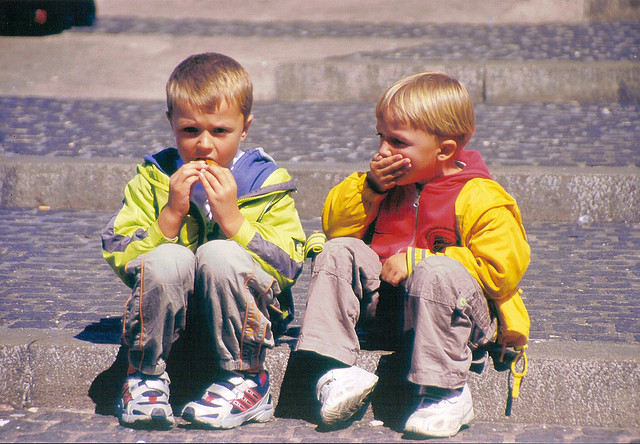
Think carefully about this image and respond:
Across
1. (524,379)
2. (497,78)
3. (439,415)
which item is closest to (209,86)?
(439,415)

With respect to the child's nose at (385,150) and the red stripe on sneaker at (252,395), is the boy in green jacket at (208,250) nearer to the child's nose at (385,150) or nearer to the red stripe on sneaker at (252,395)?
the red stripe on sneaker at (252,395)

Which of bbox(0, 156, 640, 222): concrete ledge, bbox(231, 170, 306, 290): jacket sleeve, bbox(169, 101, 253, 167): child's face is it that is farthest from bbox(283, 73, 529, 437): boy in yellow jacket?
bbox(0, 156, 640, 222): concrete ledge

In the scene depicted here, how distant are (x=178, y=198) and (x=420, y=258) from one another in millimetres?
790

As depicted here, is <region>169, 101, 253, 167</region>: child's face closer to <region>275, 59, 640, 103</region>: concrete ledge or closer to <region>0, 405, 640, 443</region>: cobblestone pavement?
<region>0, 405, 640, 443</region>: cobblestone pavement

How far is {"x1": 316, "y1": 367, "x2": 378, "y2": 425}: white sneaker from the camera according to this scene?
2.49m

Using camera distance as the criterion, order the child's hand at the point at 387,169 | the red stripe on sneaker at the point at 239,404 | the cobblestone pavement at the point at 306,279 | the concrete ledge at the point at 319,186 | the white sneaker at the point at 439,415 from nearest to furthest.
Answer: the white sneaker at the point at 439,415, the red stripe on sneaker at the point at 239,404, the child's hand at the point at 387,169, the cobblestone pavement at the point at 306,279, the concrete ledge at the point at 319,186

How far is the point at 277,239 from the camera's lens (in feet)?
8.86

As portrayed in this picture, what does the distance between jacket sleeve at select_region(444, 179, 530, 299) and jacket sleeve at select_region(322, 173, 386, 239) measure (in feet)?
1.00

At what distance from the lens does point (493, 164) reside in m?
5.20

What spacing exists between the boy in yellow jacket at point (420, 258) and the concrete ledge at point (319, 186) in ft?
7.01

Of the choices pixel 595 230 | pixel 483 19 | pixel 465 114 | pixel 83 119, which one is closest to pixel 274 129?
pixel 83 119

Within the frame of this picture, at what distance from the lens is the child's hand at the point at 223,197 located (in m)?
2.59

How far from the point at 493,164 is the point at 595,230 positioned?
2.67ft


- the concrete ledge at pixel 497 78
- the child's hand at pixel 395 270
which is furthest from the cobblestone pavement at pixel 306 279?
the concrete ledge at pixel 497 78
